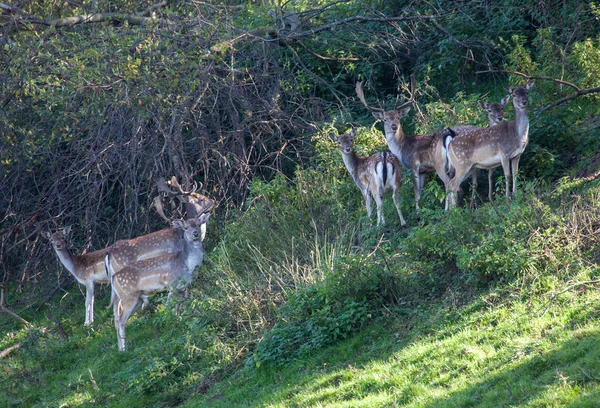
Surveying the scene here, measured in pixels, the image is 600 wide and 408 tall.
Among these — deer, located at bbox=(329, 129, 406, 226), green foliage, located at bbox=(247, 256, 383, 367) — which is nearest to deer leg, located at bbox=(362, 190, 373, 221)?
deer, located at bbox=(329, 129, 406, 226)

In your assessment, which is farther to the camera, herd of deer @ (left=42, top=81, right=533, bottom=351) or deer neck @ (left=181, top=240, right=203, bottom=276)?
deer neck @ (left=181, top=240, right=203, bottom=276)

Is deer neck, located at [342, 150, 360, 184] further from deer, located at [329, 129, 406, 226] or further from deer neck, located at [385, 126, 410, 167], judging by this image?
deer neck, located at [385, 126, 410, 167]

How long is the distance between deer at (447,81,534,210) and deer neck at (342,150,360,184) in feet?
5.77

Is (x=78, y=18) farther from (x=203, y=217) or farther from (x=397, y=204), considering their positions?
(x=397, y=204)

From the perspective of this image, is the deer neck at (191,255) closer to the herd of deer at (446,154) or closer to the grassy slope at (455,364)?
the herd of deer at (446,154)

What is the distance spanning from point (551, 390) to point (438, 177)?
687 cm

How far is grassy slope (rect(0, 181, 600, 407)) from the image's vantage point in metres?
6.82

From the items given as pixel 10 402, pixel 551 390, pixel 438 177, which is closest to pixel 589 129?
pixel 438 177

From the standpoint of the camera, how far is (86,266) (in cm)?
1341

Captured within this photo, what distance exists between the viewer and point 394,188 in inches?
485

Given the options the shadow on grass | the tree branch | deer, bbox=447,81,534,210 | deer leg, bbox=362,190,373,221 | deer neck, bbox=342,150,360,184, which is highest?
the tree branch

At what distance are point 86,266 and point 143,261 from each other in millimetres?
1717

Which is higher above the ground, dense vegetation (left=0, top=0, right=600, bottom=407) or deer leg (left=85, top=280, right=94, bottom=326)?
dense vegetation (left=0, top=0, right=600, bottom=407)

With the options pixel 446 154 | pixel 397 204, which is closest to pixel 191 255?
pixel 397 204
